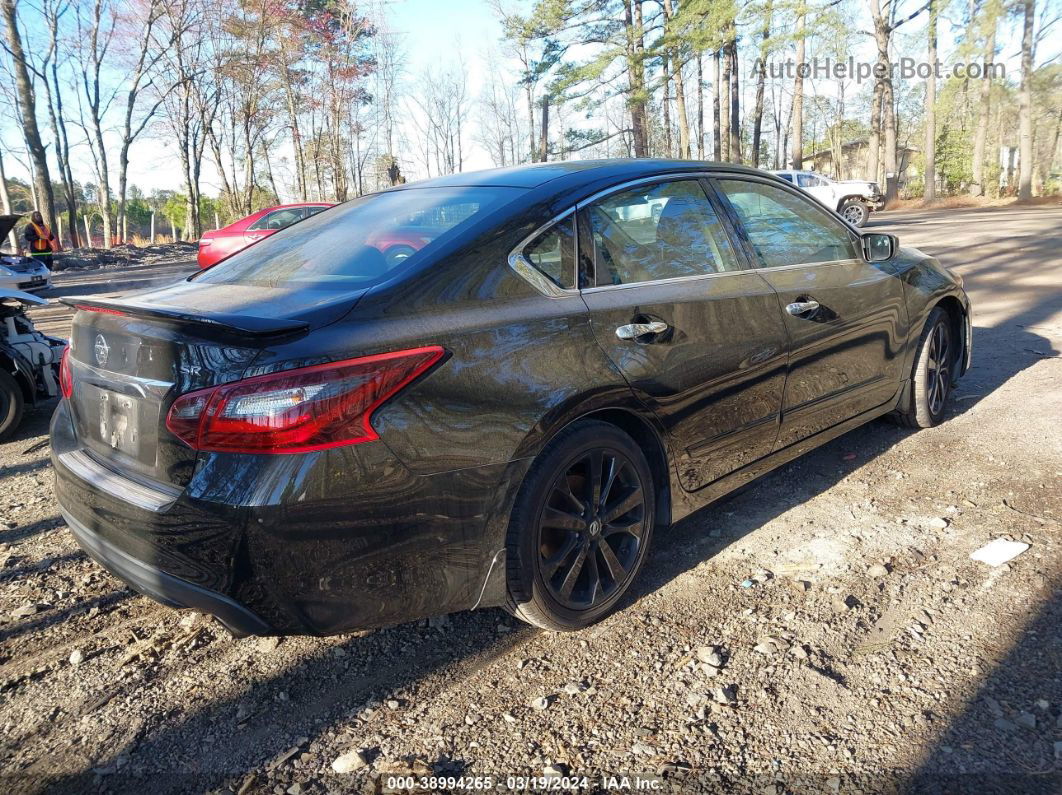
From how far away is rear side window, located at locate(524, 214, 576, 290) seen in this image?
8.29ft

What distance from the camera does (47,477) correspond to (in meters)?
4.38

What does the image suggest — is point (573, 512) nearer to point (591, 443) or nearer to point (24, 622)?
point (591, 443)

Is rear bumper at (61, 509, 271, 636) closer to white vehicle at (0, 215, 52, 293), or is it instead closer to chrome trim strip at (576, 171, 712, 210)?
chrome trim strip at (576, 171, 712, 210)

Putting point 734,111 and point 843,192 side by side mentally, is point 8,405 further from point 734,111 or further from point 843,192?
point 734,111

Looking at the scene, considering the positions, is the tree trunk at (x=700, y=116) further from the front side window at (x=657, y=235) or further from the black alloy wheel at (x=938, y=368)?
the front side window at (x=657, y=235)

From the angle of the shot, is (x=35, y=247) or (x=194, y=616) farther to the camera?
(x=35, y=247)

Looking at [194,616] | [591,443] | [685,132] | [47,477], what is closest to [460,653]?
[591,443]

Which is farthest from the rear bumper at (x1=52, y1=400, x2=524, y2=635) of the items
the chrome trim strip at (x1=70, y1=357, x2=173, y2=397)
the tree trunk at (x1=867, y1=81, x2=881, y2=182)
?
the tree trunk at (x1=867, y1=81, x2=881, y2=182)

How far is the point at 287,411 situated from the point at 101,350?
0.82 metres

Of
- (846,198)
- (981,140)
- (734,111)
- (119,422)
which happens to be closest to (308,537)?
(119,422)

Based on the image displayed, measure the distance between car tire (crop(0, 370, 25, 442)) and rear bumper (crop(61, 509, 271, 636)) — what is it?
348cm

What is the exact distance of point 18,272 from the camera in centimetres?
738

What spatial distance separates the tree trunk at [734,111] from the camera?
31859mm

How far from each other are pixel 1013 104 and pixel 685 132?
1931cm
